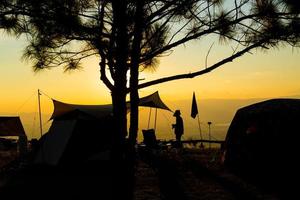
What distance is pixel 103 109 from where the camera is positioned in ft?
63.7

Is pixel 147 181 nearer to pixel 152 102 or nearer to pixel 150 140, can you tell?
pixel 150 140

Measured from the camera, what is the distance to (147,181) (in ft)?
34.3

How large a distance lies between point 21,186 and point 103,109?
931 cm

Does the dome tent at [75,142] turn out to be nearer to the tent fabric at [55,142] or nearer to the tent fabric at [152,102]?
the tent fabric at [55,142]

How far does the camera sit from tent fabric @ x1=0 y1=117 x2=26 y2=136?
18.6m

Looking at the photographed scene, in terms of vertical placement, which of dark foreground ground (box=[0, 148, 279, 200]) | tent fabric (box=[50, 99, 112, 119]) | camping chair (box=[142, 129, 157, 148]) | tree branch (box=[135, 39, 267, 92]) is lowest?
dark foreground ground (box=[0, 148, 279, 200])

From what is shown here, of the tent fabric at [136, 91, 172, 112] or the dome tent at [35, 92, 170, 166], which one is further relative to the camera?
the tent fabric at [136, 91, 172, 112]

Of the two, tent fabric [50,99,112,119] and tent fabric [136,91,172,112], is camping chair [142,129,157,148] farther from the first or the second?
tent fabric [136,91,172,112]

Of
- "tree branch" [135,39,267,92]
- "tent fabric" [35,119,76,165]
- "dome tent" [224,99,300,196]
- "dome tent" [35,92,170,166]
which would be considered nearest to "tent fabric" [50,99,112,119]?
"dome tent" [35,92,170,166]

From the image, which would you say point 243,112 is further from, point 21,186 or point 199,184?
point 21,186

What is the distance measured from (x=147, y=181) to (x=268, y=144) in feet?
8.79

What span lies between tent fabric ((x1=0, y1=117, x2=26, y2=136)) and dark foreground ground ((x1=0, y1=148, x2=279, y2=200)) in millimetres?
4909

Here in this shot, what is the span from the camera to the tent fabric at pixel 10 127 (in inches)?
732

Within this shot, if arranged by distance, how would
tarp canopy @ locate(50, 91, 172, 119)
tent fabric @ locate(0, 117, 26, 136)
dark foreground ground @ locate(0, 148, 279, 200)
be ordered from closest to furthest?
dark foreground ground @ locate(0, 148, 279, 200), tent fabric @ locate(0, 117, 26, 136), tarp canopy @ locate(50, 91, 172, 119)
